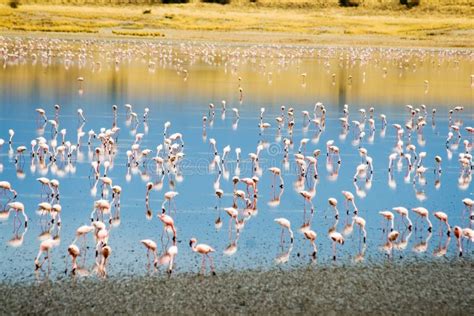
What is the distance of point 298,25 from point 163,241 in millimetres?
73610

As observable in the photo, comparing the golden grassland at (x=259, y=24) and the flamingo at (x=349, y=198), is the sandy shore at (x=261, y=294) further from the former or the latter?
the golden grassland at (x=259, y=24)

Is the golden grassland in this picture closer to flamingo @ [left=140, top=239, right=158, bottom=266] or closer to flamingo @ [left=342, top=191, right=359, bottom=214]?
flamingo @ [left=342, top=191, right=359, bottom=214]

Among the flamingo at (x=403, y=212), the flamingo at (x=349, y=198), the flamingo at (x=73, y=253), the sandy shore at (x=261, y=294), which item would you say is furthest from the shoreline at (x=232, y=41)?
the flamingo at (x=73, y=253)

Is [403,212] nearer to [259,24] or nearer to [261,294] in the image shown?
[261,294]

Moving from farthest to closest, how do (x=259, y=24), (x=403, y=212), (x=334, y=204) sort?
(x=259, y=24), (x=334, y=204), (x=403, y=212)

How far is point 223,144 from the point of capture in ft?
66.2

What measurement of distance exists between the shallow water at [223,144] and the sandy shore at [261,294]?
478 millimetres

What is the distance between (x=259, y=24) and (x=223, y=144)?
2529 inches

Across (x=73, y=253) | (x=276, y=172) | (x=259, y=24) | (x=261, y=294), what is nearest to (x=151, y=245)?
(x=73, y=253)

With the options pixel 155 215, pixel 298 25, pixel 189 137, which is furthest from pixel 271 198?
pixel 298 25

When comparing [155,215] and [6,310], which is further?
[155,215]

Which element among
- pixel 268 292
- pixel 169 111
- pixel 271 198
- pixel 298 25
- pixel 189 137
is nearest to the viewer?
pixel 268 292

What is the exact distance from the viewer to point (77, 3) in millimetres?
110062

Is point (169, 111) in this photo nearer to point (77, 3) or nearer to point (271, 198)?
point (271, 198)
